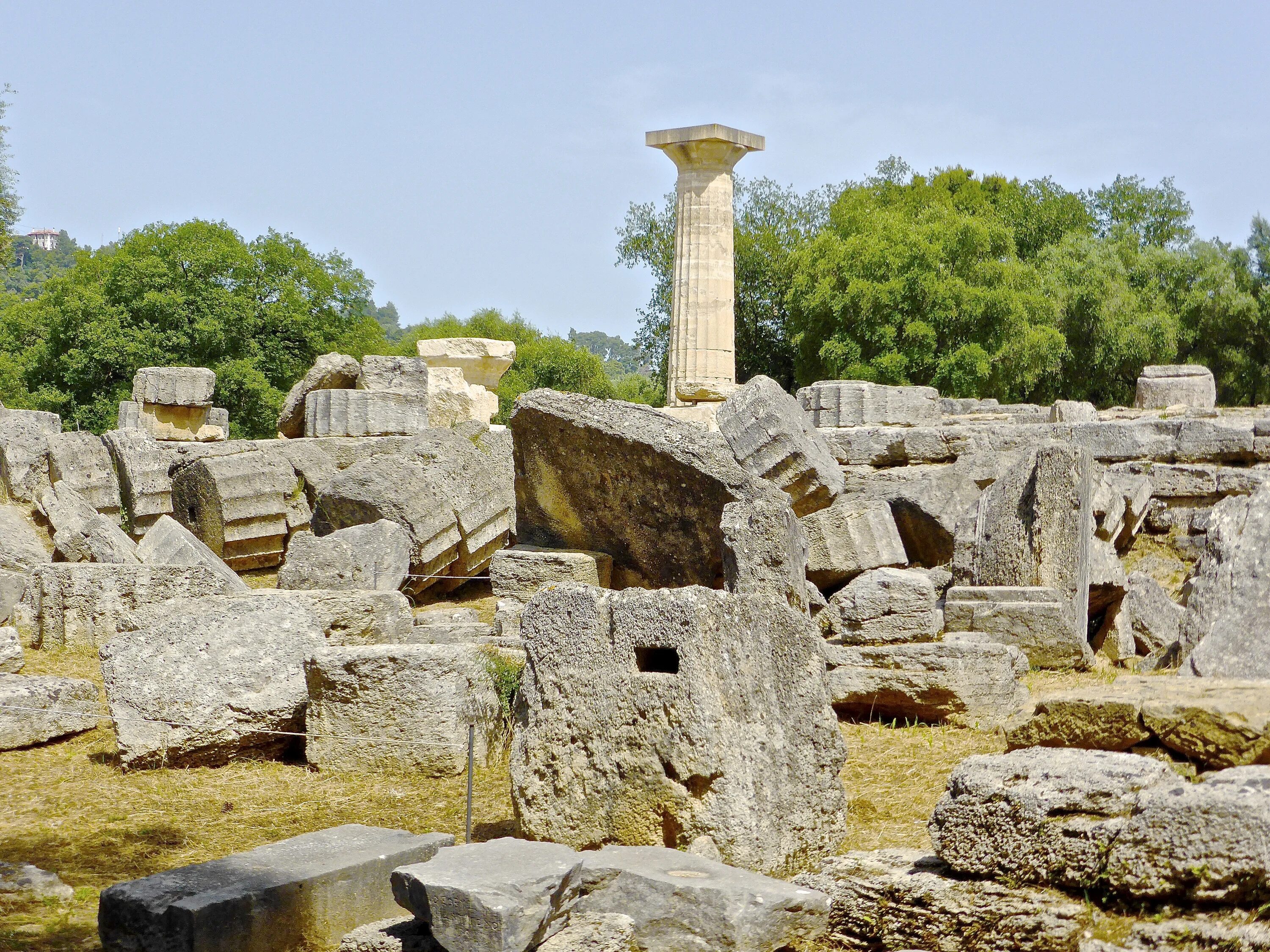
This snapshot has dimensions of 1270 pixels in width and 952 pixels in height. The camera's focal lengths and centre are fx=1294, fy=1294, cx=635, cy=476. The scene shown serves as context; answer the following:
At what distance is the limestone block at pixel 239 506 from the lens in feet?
37.5

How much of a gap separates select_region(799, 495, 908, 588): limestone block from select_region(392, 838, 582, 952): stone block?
15.9 feet

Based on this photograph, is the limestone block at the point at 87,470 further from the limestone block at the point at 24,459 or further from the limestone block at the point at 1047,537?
the limestone block at the point at 1047,537

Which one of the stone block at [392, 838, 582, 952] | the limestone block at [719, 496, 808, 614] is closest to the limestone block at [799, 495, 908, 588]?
the limestone block at [719, 496, 808, 614]

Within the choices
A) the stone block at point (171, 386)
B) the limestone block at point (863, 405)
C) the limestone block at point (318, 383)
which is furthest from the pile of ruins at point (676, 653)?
the stone block at point (171, 386)

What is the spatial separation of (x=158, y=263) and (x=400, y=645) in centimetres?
2998

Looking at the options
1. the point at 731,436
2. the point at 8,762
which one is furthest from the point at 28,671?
the point at 731,436

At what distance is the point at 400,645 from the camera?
5.70 meters

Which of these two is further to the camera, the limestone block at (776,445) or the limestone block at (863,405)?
the limestone block at (863,405)

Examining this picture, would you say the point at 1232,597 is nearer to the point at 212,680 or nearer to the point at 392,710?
the point at 392,710

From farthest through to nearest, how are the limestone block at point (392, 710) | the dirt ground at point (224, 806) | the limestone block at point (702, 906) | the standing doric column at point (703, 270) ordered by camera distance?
the standing doric column at point (703, 270)
the limestone block at point (392, 710)
the dirt ground at point (224, 806)
the limestone block at point (702, 906)

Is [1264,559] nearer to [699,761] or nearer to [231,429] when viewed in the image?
[699,761]

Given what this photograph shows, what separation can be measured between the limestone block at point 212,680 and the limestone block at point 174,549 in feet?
8.70

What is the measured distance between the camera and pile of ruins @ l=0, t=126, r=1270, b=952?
336 cm

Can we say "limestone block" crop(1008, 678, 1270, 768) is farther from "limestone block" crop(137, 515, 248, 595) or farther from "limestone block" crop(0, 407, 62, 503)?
"limestone block" crop(0, 407, 62, 503)
